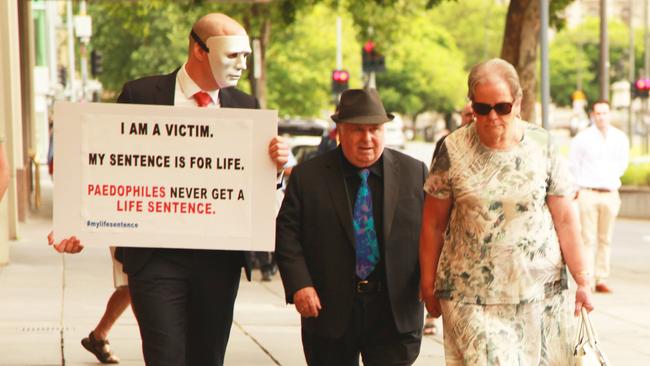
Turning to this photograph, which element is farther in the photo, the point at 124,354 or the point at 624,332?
the point at 624,332

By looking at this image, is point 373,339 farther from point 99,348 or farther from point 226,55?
point 99,348

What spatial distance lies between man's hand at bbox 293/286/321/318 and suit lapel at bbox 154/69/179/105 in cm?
100

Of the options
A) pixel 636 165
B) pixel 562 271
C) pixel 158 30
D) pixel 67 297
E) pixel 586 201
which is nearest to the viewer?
pixel 562 271

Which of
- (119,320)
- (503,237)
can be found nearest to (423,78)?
(119,320)

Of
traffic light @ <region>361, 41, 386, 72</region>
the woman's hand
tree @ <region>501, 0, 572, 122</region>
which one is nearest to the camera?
the woman's hand

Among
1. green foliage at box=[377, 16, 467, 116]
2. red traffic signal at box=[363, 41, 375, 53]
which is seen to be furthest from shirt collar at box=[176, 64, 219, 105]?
green foliage at box=[377, 16, 467, 116]

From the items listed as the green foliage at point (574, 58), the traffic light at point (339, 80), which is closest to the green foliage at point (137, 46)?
the traffic light at point (339, 80)

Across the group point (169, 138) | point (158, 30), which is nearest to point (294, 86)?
point (158, 30)

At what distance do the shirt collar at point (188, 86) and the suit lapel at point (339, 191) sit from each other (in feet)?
1.86

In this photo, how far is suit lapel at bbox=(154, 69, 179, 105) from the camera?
6207mm

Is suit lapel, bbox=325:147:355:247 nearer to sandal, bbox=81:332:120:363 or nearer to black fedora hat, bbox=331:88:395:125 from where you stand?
black fedora hat, bbox=331:88:395:125

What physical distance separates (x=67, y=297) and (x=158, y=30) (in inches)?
1464

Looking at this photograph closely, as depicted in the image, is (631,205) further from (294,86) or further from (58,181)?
(294,86)

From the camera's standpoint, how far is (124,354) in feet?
32.0
